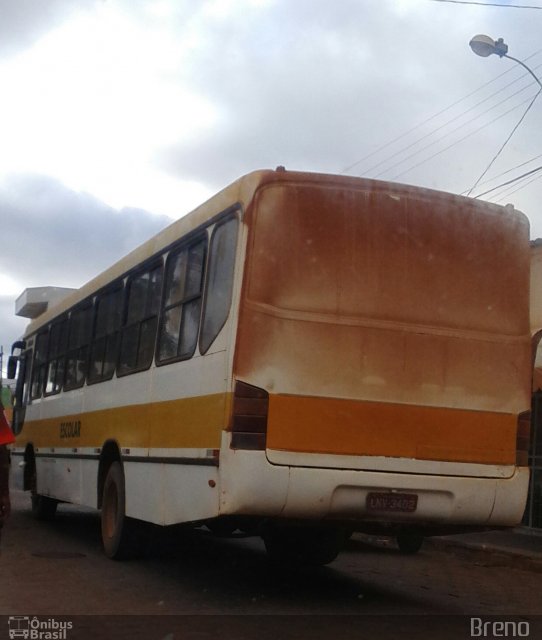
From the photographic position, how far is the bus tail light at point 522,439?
824 cm

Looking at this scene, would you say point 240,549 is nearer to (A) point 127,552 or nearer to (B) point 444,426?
(A) point 127,552

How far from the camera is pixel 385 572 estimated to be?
11391 millimetres

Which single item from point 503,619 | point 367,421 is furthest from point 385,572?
point 367,421

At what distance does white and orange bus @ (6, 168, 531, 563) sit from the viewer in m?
7.53

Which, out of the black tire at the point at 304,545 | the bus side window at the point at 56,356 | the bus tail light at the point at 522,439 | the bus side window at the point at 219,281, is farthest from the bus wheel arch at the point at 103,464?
the bus tail light at the point at 522,439

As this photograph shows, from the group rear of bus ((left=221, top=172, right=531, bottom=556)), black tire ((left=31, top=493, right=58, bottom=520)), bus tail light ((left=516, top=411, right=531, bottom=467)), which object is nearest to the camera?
rear of bus ((left=221, top=172, right=531, bottom=556))

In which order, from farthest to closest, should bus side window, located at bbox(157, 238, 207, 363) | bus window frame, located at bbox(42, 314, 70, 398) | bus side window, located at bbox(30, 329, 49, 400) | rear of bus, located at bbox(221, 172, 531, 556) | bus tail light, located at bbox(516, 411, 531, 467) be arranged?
bus side window, located at bbox(30, 329, 49, 400)
bus window frame, located at bbox(42, 314, 70, 398)
bus side window, located at bbox(157, 238, 207, 363)
bus tail light, located at bbox(516, 411, 531, 467)
rear of bus, located at bbox(221, 172, 531, 556)

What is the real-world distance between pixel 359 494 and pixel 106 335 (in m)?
5.13

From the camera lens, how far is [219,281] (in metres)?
8.16

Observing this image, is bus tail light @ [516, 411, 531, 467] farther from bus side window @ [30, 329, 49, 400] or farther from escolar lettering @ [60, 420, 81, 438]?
bus side window @ [30, 329, 49, 400]

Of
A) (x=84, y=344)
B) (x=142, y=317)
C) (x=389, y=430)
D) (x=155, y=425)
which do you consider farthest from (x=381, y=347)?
(x=84, y=344)

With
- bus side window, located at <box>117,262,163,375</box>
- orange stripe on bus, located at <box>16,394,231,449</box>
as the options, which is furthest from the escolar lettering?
bus side window, located at <box>117,262,163,375</box>

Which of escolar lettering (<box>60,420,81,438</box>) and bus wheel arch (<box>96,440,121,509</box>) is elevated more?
escolar lettering (<box>60,420,81,438</box>)

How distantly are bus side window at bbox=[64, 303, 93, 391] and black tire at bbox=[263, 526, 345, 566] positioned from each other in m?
3.60
